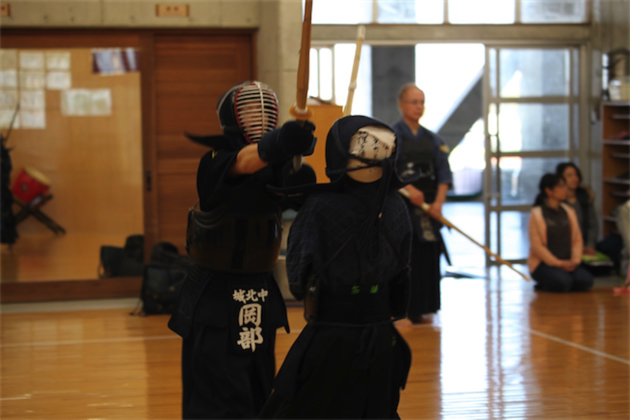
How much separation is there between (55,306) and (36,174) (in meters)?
1.21

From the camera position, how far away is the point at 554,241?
6816 millimetres

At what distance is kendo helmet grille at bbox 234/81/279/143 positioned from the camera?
7.93 ft

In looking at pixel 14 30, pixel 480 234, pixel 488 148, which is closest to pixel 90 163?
pixel 14 30

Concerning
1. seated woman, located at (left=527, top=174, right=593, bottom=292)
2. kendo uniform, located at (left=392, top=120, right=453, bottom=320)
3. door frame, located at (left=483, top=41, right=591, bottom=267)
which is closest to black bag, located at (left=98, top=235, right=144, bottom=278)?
kendo uniform, located at (left=392, top=120, right=453, bottom=320)

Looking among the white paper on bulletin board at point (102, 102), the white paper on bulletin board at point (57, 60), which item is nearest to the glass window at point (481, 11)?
the white paper on bulletin board at point (102, 102)

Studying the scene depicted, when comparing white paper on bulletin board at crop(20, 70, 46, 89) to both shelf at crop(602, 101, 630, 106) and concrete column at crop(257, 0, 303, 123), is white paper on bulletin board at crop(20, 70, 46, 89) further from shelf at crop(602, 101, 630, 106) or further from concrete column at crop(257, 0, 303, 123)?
shelf at crop(602, 101, 630, 106)

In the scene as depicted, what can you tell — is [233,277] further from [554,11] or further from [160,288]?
[554,11]

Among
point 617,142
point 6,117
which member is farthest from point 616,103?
point 6,117

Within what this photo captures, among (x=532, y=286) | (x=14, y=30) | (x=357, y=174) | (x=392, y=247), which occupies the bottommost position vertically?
(x=532, y=286)

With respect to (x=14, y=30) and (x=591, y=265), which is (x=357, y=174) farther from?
(x=591, y=265)

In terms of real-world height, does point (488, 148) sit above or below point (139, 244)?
above

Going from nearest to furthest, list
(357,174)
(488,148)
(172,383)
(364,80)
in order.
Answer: (357,174) → (172,383) → (488,148) → (364,80)

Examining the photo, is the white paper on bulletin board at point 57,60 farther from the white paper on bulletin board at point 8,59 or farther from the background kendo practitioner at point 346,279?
the background kendo practitioner at point 346,279

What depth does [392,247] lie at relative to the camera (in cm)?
228
